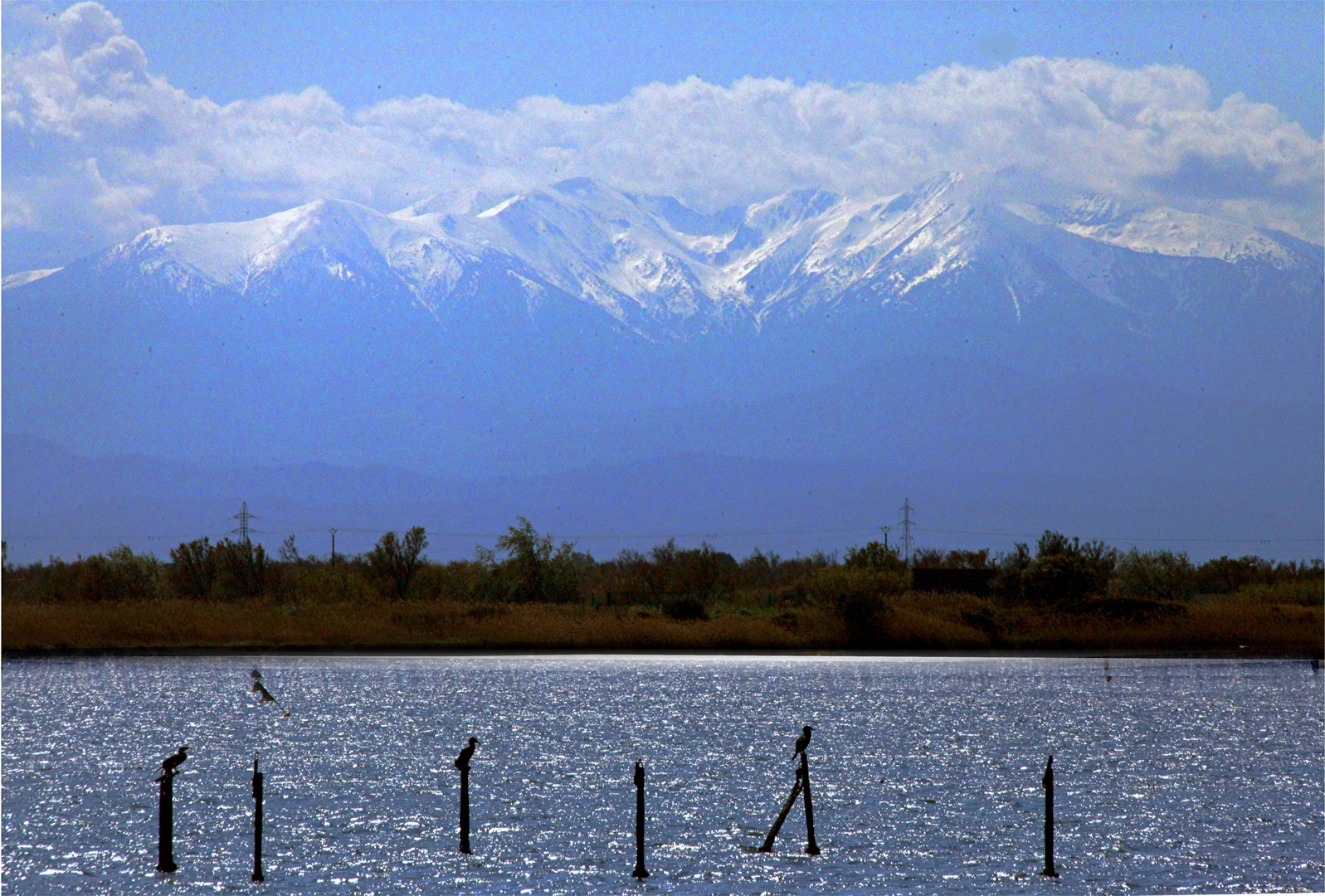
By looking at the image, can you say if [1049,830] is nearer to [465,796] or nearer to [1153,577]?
[465,796]

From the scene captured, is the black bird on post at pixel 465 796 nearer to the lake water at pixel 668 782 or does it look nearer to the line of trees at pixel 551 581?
the lake water at pixel 668 782

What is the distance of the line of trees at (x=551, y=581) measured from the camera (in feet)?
277

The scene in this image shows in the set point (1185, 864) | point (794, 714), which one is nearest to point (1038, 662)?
point (794, 714)

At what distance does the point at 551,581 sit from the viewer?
316 ft

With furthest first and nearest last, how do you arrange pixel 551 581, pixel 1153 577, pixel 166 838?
pixel 1153 577 < pixel 551 581 < pixel 166 838

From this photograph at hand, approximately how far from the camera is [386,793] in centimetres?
3456

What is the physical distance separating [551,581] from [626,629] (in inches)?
751

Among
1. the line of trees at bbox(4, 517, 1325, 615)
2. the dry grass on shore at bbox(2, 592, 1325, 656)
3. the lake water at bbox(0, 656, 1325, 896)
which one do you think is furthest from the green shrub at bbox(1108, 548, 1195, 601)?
the lake water at bbox(0, 656, 1325, 896)

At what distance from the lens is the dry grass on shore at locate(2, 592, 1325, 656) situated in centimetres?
7656

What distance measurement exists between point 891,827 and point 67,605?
6561 cm

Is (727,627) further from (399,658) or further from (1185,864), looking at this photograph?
(1185,864)

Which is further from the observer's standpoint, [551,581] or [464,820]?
[551,581]

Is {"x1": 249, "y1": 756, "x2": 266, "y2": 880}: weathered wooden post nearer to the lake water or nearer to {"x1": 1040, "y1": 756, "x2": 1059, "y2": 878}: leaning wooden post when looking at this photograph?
the lake water

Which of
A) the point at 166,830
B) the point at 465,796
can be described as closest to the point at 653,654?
the point at 465,796
